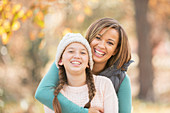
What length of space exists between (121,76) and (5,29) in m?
1.64

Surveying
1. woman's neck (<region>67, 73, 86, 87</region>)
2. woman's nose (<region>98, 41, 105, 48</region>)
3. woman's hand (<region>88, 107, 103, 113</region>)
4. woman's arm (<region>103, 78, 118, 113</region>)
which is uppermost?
woman's nose (<region>98, 41, 105, 48</region>)

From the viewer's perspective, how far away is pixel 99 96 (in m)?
2.37

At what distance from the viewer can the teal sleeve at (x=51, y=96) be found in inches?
89.0

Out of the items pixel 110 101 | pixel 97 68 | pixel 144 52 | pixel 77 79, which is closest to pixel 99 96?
pixel 110 101

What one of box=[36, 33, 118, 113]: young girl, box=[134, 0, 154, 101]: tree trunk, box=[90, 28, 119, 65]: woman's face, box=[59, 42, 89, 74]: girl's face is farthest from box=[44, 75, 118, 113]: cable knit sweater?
box=[134, 0, 154, 101]: tree trunk

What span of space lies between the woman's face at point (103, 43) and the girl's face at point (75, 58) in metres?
0.39

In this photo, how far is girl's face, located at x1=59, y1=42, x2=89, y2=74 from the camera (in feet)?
7.50

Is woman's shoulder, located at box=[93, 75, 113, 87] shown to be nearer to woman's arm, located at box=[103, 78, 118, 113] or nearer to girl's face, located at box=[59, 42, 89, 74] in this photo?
woman's arm, located at box=[103, 78, 118, 113]

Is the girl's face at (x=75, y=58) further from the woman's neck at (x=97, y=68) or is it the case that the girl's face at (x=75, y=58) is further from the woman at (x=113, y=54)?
the woman's neck at (x=97, y=68)

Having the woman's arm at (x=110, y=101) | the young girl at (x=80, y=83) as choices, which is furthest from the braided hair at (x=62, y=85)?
the woman's arm at (x=110, y=101)

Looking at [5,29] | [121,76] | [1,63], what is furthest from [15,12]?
[1,63]

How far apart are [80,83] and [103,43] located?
0.54m

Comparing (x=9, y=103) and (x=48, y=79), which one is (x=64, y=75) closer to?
(x=48, y=79)

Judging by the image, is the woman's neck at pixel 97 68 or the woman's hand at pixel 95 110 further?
the woman's neck at pixel 97 68
